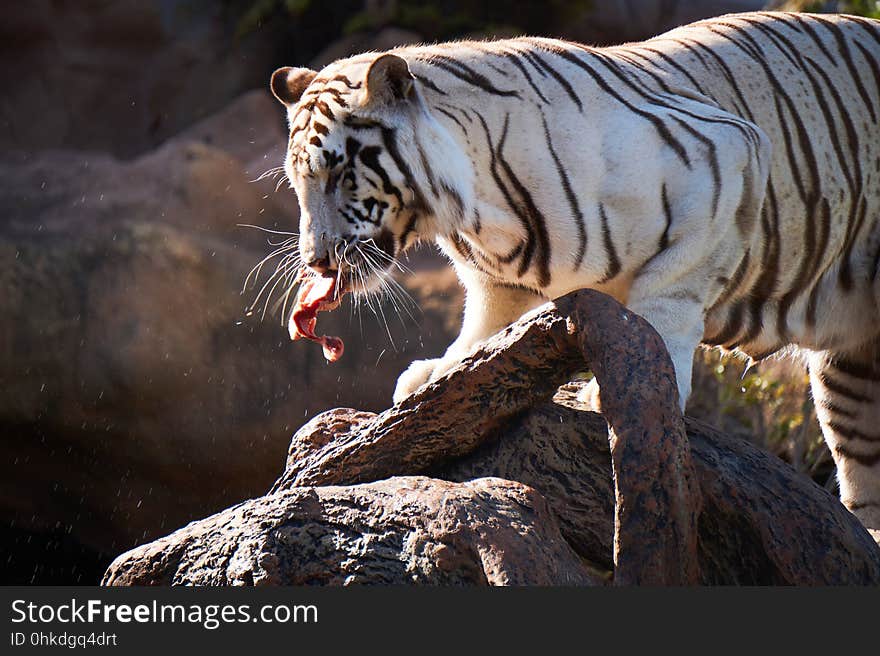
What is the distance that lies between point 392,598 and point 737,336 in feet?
6.56

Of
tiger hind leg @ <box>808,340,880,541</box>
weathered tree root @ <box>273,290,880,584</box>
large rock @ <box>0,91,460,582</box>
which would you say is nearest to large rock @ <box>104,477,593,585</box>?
weathered tree root @ <box>273,290,880,584</box>

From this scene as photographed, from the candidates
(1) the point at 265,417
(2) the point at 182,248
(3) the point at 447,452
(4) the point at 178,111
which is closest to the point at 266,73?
(4) the point at 178,111

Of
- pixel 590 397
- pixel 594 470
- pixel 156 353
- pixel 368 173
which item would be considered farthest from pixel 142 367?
pixel 594 470

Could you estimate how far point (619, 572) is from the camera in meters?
2.22

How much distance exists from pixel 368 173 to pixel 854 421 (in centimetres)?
223

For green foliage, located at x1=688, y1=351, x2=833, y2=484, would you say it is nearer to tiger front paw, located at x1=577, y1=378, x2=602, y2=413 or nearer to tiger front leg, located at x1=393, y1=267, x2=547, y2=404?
tiger front leg, located at x1=393, y1=267, x2=547, y2=404

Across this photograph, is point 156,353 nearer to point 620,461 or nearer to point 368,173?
point 368,173

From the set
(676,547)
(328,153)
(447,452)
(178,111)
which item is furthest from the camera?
(178,111)

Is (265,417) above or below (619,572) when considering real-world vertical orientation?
below

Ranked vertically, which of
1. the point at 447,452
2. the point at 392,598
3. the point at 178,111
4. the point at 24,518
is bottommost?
the point at 24,518

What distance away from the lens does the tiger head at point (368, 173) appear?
3205mm

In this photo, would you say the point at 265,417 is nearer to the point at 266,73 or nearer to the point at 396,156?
the point at 266,73

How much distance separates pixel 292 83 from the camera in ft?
11.7

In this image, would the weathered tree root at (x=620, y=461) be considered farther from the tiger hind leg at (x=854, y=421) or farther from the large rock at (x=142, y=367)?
the large rock at (x=142, y=367)
